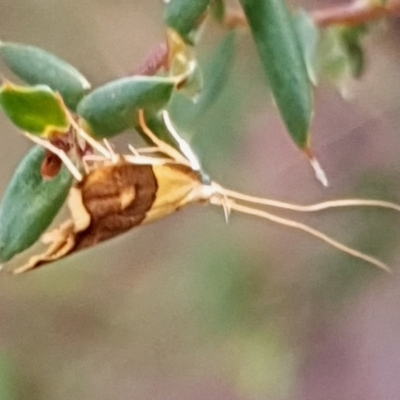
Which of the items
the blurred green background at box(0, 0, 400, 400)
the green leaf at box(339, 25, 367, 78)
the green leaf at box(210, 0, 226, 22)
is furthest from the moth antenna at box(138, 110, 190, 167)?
the blurred green background at box(0, 0, 400, 400)

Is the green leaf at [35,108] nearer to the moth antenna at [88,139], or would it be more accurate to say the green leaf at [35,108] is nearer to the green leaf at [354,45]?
the moth antenna at [88,139]

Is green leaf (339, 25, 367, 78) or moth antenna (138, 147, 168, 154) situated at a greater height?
moth antenna (138, 147, 168, 154)

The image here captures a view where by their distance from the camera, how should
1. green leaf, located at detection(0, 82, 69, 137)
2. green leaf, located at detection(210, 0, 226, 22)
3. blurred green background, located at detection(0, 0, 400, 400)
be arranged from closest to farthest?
green leaf, located at detection(0, 82, 69, 137) < green leaf, located at detection(210, 0, 226, 22) < blurred green background, located at detection(0, 0, 400, 400)

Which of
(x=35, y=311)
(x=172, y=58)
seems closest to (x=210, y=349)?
(x=35, y=311)

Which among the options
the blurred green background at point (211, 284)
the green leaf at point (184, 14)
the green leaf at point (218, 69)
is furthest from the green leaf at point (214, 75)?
the blurred green background at point (211, 284)

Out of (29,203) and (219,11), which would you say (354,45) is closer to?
(219,11)

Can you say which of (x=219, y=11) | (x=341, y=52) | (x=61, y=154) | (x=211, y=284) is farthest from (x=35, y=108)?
(x=211, y=284)

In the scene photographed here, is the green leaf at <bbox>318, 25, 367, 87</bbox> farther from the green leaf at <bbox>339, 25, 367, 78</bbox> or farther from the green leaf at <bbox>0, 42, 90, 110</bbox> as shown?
the green leaf at <bbox>0, 42, 90, 110</bbox>
